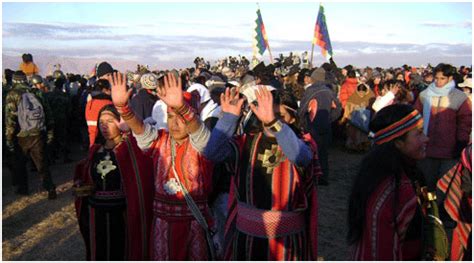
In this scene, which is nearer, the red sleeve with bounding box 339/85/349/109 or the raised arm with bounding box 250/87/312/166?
the raised arm with bounding box 250/87/312/166

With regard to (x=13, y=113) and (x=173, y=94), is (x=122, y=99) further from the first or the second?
(x=13, y=113)

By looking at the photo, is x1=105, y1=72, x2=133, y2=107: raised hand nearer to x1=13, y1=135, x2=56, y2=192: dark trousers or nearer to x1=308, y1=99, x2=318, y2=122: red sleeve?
x1=13, y1=135, x2=56, y2=192: dark trousers

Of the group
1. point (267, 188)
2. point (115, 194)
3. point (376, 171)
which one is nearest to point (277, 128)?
point (267, 188)

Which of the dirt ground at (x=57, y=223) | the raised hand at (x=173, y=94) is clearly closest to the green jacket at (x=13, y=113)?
the dirt ground at (x=57, y=223)

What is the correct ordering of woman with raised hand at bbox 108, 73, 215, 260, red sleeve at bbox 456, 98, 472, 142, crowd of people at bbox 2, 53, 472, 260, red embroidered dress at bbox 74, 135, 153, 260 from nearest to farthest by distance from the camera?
crowd of people at bbox 2, 53, 472, 260 → woman with raised hand at bbox 108, 73, 215, 260 → red embroidered dress at bbox 74, 135, 153, 260 → red sleeve at bbox 456, 98, 472, 142

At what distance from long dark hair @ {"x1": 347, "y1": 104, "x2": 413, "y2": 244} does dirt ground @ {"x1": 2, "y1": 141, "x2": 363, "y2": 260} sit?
9.36 ft

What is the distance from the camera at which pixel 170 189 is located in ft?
11.7

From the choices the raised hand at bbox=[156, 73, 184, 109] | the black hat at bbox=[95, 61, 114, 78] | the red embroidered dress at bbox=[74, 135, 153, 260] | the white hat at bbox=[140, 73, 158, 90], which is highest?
the black hat at bbox=[95, 61, 114, 78]

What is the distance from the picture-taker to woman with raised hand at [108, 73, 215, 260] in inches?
139

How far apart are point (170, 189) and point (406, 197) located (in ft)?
5.72

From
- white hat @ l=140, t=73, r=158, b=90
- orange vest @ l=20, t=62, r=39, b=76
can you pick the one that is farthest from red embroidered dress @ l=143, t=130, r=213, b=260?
orange vest @ l=20, t=62, r=39, b=76

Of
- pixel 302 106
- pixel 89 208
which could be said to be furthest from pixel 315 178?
pixel 302 106

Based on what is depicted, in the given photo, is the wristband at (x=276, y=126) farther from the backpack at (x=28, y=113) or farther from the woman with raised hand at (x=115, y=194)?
the backpack at (x=28, y=113)

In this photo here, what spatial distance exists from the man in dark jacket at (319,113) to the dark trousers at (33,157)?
14.8 ft
